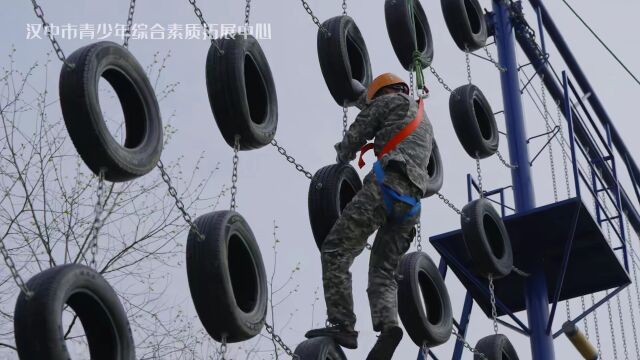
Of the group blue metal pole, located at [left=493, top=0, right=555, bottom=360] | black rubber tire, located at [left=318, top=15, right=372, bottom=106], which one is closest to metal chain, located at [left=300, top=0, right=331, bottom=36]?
black rubber tire, located at [left=318, top=15, right=372, bottom=106]

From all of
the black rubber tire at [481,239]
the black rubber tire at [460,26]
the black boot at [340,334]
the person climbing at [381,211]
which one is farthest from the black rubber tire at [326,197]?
the black rubber tire at [460,26]

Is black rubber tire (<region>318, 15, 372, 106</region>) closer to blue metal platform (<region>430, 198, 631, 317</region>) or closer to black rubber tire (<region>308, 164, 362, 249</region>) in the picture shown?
black rubber tire (<region>308, 164, 362, 249</region>)

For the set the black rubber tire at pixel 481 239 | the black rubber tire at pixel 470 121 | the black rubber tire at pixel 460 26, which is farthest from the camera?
the black rubber tire at pixel 460 26

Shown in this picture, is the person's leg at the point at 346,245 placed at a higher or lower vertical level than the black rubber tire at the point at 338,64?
lower

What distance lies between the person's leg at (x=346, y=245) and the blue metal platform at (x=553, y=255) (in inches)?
234

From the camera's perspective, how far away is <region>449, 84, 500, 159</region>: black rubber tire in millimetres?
11914

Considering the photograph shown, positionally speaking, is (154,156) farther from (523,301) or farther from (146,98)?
(523,301)

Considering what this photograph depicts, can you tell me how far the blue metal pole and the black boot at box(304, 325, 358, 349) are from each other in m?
6.85

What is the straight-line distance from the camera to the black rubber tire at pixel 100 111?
5.94 m

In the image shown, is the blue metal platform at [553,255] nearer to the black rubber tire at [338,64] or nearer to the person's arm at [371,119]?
the black rubber tire at [338,64]

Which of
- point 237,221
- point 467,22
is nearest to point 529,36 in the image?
point 467,22

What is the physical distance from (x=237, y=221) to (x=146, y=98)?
101cm

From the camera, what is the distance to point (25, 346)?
5.14 metres

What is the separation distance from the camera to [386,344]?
23.5 feet
